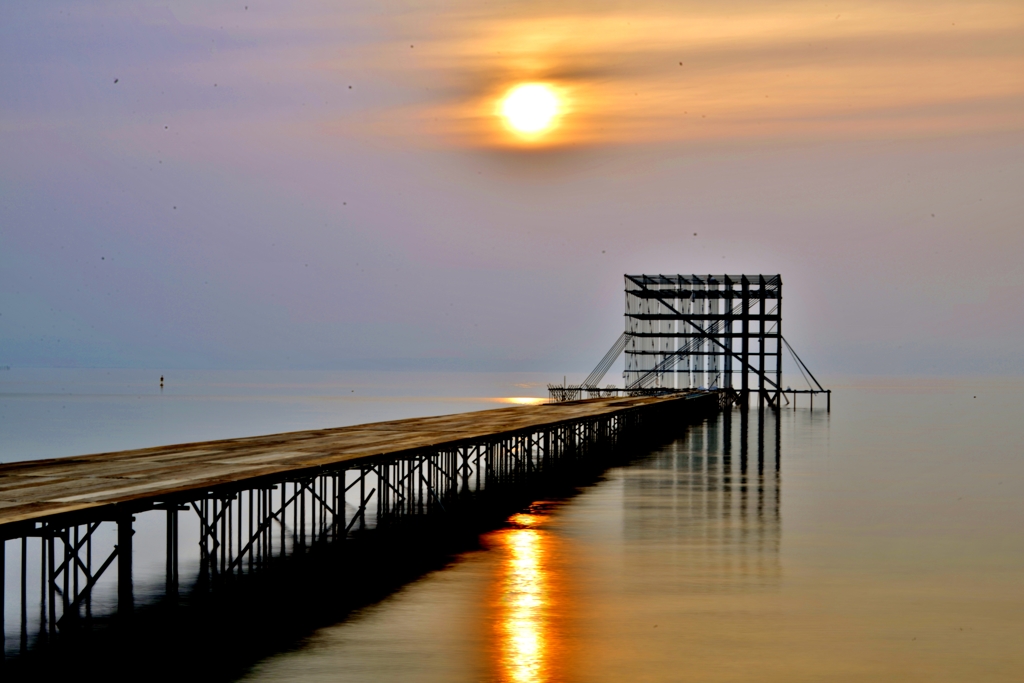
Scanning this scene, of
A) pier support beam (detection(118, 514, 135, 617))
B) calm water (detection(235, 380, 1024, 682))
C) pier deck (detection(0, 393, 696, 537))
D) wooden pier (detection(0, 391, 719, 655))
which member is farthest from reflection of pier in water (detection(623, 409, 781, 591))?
pier support beam (detection(118, 514, 135, 617))

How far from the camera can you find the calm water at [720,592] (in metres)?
17.9

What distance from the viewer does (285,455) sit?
28.2m

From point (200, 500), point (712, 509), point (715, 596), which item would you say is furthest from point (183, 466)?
point (712, 509)

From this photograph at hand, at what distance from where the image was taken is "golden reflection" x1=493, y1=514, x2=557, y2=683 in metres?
17.3

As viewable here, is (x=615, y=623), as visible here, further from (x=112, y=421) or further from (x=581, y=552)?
(x=112, y=421)

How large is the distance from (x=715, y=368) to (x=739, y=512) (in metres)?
75.4

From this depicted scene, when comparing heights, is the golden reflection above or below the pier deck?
below

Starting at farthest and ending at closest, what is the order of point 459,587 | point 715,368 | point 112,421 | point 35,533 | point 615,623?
point 715,368 < point 112,421 < point 459,587 < point 615,623 < point 35,533

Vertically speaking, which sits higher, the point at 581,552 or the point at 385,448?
the point at 385,448

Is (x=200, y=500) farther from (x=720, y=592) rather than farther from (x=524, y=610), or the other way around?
(x=720, y=592)

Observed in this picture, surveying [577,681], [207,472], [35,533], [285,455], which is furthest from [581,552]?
[35,533]

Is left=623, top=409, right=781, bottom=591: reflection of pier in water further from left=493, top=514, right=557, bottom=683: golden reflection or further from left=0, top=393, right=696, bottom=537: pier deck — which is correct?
left=0, top=393, right=696, bottom=537: pier deck

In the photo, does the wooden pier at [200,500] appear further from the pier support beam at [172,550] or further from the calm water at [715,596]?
the calm water at [715,596]

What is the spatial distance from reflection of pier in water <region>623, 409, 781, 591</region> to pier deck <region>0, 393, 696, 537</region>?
548cm
